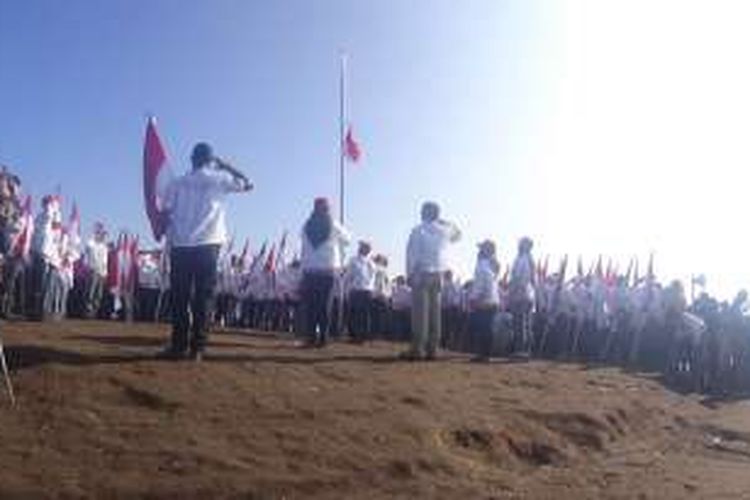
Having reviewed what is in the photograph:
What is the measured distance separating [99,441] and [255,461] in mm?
1197

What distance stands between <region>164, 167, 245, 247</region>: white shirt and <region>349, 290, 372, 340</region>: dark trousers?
9.09 meters

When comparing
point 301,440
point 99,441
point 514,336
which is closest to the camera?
point 99,441

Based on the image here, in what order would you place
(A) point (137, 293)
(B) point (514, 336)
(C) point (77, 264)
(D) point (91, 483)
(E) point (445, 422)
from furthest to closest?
1. (A) point (137, 293)
2. (C) point (77, 264)
3. (B) point (514, 336)
4. (E) point (445, 422)
5. (D) point (91, 483)

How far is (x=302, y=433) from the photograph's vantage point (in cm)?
1023

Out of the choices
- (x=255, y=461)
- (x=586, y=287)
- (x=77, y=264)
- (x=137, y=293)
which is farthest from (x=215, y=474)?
(x=586, y=287)

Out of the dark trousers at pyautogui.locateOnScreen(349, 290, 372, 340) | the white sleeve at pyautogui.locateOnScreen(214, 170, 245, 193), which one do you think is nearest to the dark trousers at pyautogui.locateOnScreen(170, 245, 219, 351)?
the white sleeve at pyautogui.locateOnScreen(214, 170, 245, 193)

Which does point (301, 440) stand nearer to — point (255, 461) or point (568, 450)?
point (255, 461)

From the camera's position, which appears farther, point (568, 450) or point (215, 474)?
point (568, 450)

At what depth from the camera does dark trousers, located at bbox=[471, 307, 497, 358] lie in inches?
709

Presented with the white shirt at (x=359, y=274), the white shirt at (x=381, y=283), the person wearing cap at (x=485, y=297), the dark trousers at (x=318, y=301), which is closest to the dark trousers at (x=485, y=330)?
the person wearing cap at (x=485, y=297)

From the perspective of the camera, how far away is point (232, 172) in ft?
39.9

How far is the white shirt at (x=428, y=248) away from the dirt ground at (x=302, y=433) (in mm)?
1271

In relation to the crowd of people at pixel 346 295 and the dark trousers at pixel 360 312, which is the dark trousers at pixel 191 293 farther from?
the dark trousers at pixel 360 312

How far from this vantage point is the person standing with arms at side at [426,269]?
15641 mm
